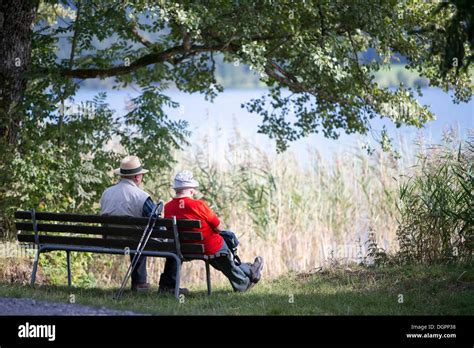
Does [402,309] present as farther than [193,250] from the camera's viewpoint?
No

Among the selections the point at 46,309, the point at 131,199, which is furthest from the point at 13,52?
the point at 46,309

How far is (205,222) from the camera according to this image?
903 centimetres

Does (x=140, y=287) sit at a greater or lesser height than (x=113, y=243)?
lesser

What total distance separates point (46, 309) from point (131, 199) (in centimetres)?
189

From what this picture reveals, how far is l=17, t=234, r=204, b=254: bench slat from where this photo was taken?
8820mm

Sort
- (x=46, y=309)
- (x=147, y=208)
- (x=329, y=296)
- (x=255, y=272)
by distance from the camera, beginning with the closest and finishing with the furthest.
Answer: (x=46, y=309)
(x=329, y=296)
(x=147, y=208)
(x=255, y=272)

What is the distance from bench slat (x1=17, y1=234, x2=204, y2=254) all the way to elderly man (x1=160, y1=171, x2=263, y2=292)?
228 millimetres

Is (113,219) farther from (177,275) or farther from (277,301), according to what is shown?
(277,301)

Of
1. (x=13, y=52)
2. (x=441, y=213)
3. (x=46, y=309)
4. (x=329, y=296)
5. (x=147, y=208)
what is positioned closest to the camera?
(x=46, y=309)

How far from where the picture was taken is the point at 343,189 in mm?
14227

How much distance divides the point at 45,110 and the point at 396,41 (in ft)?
15.7

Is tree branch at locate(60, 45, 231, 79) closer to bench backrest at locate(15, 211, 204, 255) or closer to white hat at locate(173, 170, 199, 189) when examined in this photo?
bench backrest at locate(15, 211, 204, 255)
